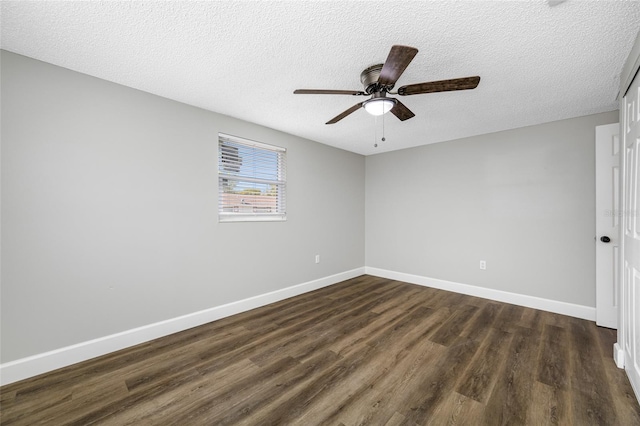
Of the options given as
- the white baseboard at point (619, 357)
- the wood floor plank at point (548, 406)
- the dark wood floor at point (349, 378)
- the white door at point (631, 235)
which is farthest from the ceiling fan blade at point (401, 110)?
the white baseboard at point (619, 357)

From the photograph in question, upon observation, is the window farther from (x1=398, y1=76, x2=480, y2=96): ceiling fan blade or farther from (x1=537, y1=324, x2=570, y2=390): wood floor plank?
(x1=537, y1=324, x2=570, y2=390): wood floor plank

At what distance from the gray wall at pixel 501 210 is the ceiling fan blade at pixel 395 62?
2688 millimetres

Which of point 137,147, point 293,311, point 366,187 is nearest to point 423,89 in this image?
point 137,147

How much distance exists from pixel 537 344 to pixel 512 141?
8.27 feet

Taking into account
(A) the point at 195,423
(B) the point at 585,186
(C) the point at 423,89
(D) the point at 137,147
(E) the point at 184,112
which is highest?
(E) the point at 184,112

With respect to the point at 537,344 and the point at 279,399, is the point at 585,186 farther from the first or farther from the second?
the point at 279,399

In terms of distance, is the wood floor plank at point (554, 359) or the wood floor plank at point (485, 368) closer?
the wood floor plank at point (485, 368)

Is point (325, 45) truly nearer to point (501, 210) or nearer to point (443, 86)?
point (443, 86)

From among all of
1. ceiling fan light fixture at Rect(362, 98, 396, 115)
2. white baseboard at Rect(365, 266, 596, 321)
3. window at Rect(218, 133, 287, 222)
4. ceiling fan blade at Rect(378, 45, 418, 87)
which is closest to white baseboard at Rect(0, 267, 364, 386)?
window at Rect(218, 133, 287, 222)

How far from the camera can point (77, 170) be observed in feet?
6.86

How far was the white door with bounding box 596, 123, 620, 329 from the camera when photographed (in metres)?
2.63

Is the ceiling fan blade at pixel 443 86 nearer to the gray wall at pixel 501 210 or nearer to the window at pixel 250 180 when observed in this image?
the window at pixel 250 180

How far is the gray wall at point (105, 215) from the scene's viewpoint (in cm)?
187

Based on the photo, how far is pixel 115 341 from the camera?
7.36 feet
